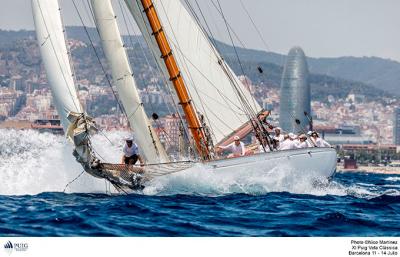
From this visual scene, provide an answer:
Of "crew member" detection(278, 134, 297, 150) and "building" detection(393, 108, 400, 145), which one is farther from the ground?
"building" detection(393, 108, 400, 145)

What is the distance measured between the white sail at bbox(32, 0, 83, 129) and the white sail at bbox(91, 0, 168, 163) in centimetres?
100

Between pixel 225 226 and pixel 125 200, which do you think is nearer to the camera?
pixel 225 226

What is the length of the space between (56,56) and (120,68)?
1.45 metres

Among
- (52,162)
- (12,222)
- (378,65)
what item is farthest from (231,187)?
(378,65)

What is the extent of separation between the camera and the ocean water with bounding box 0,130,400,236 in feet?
45.3

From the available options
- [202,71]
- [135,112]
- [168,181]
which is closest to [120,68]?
[135,112]

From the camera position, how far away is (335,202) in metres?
17.8

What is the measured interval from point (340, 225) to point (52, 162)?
26.7 ft

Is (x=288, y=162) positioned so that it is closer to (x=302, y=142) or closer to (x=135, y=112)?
(x=302, y=142)

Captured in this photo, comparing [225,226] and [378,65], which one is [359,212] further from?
[378,65]

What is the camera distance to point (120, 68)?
19.0 m
